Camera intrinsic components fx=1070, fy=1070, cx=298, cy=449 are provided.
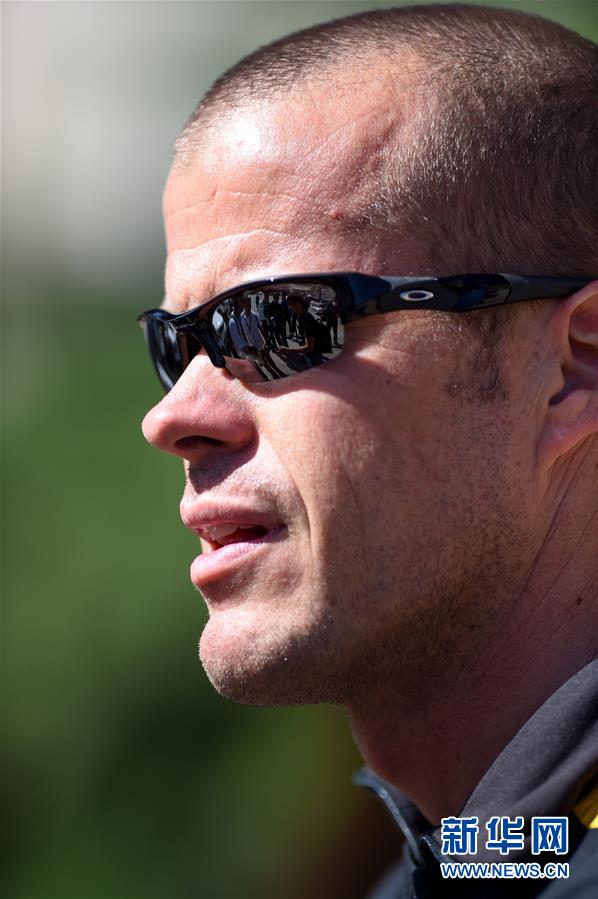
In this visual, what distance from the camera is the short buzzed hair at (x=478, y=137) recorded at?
2.68 m

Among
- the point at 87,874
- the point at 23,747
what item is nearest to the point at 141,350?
the point at 23,747

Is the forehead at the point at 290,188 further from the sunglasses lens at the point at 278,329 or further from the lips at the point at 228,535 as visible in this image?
the lips at the point at 228,535

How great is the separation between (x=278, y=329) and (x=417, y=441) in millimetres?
443

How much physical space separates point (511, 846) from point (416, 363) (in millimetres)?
1112

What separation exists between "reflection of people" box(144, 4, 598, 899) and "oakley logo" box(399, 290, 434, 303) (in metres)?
0.04

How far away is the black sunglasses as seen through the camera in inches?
102

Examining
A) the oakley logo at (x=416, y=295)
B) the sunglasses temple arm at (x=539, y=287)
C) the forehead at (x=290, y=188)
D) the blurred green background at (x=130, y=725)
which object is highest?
the forehead at (x=290, y=188)

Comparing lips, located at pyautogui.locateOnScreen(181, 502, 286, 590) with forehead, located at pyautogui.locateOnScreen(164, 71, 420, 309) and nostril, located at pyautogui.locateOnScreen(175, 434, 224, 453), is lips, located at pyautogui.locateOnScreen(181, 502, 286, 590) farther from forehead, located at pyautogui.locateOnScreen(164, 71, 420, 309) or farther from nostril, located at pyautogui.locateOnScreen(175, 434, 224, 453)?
forehead, located at pyautogui.locateOnScreen(164, 71, 420, 309)

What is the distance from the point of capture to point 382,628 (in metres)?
2.59

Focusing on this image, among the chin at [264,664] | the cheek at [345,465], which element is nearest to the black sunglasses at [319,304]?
the cheek at [345,465]

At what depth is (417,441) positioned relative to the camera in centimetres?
258

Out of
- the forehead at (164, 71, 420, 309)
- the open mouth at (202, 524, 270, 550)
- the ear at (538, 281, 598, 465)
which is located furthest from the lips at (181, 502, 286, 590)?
the ear at (538, 281, 598, 465)

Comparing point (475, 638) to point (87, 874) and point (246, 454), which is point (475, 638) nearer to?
point (246, 454)

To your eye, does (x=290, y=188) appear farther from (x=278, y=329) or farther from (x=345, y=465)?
(x=345, y=465)
